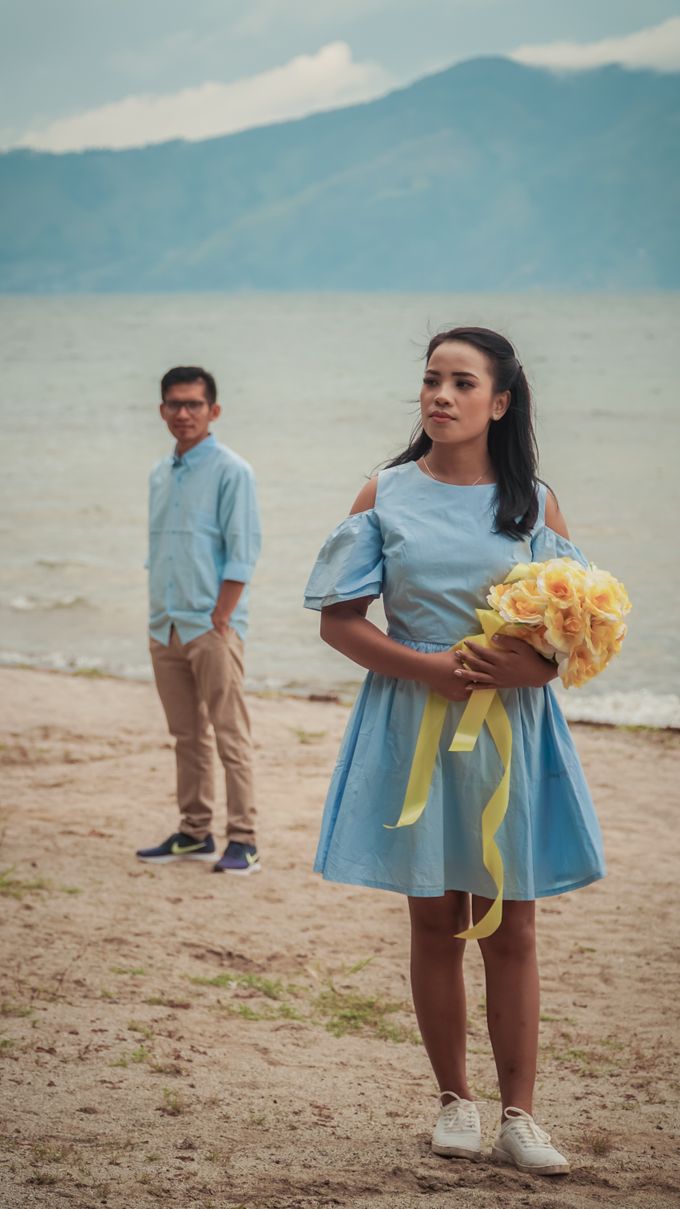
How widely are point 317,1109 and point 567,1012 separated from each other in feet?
4.03

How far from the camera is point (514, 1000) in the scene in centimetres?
299

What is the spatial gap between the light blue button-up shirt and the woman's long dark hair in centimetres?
236

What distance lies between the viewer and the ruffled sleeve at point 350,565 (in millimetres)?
2973

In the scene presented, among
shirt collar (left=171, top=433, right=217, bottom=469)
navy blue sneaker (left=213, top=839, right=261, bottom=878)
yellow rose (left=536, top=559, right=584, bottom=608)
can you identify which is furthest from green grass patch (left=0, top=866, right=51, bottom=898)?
yellow rose (left=536, top=559, right=584, bottom=608)

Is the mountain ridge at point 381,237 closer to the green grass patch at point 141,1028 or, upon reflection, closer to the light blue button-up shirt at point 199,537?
the light blue button-up shirt at point 199,537

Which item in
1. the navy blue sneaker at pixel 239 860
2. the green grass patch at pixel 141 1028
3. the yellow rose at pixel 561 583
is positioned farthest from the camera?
the navy blue sneaker at pixel 239 860

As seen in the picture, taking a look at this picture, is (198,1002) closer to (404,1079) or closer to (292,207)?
(404,1079)

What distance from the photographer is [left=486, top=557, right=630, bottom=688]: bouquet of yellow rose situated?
278 centimetres

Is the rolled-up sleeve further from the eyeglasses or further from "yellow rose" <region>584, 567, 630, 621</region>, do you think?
"yellow rose" <region>584, 567, 630, 621</region>

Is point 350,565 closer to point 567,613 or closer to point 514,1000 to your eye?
point 567,613

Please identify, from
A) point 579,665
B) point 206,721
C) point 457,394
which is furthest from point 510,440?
point 206,721

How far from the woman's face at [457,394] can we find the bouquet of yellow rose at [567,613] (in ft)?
1.20

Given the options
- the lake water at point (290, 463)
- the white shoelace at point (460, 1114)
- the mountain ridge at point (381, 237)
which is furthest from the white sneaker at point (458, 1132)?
the mountain ridge at point (381, 237)

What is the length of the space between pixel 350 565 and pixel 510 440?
0.50 meters
